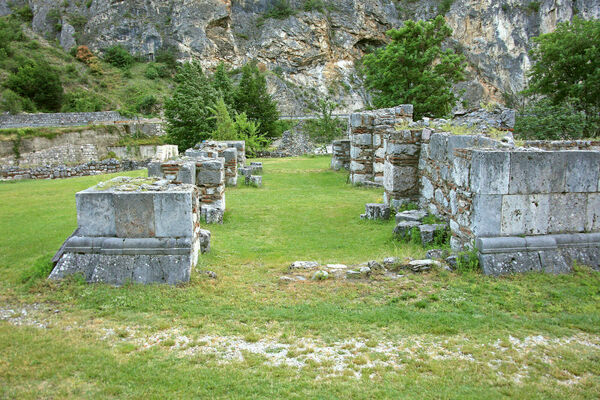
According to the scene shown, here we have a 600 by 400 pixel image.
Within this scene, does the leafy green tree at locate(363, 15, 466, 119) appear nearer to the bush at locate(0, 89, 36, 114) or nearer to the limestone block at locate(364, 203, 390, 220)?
the limestone block at locate(364, 203, 390, 220)

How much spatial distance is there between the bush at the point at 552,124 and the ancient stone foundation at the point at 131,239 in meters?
20.7

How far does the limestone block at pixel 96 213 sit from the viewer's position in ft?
21.1

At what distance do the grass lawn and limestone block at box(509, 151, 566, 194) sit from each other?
1.27 m

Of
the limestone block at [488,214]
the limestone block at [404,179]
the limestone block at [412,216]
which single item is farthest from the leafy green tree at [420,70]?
the limestone block at [488,214]

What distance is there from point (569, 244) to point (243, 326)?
16.1ft

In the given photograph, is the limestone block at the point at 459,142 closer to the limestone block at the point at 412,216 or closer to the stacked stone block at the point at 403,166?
the limestone block at the point at 412,216

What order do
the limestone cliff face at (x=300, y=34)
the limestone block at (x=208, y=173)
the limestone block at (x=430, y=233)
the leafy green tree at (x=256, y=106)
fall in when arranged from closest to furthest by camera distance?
the limestone block at (x=430, y=233), the limestone block at (x=208, y=173), the leafy green tree at (x=256, y=106), the limestone cliff face at (x=300, y=34)

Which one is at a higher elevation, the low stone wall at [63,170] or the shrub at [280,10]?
the shrub at [280,10]

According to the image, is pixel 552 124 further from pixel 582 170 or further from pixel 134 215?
pixel 134 215

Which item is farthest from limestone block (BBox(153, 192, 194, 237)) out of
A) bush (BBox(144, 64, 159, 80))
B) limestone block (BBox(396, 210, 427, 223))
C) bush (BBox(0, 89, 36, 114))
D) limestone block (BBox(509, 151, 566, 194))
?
bush (BBox(144, 64, 159, 80))

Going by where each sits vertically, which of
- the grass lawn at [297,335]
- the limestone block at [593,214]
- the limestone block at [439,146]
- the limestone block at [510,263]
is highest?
the limestone block at [439,146]

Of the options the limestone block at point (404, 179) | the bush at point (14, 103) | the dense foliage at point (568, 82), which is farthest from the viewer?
the bush at point (14, 103)

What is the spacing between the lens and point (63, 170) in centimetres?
2303

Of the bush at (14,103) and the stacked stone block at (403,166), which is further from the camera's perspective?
the bush at (14,103)
